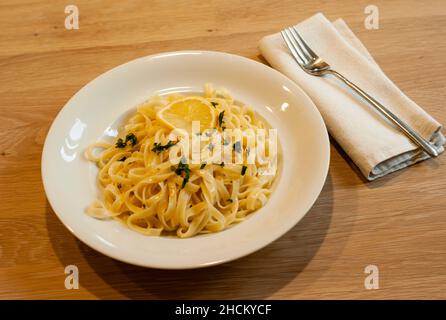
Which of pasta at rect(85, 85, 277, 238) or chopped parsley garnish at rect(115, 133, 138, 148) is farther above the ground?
chopped parsley garnish at rect(115, 133, 138, 148)

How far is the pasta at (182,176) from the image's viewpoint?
172cm

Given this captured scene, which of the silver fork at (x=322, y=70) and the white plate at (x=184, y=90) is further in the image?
the silver fork at (x=322, y=70)

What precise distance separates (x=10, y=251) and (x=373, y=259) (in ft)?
4.69

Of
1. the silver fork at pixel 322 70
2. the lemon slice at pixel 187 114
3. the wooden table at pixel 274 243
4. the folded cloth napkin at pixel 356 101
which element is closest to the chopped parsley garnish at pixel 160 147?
the lemon slice at pixel 187 114

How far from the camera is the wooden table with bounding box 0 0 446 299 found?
1.57m

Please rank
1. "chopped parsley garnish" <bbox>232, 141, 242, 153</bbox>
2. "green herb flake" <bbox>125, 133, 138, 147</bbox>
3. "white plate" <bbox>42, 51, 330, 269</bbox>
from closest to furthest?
"white plate" <bbox>42, 51, 330, 269</bbox>
"chopped parsley garnish" <bbox>232, 141, 242, 153</bbox>
"green herb flake" <bbox>125, 133, 138, 147</bbox>

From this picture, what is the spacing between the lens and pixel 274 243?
1675 millimetres

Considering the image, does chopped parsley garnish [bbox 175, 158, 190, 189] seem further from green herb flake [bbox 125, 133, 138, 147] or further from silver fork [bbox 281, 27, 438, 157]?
silver fork [bbox 281, 27, 438, 157]

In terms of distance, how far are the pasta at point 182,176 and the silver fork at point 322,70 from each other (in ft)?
1.65

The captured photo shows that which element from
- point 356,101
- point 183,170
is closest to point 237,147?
point 183,170

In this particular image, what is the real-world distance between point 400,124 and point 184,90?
3.48 ft

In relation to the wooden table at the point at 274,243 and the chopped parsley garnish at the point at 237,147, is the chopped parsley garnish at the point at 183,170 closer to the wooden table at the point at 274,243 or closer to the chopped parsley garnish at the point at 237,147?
the chopped parsley garnish at the point at 237,147

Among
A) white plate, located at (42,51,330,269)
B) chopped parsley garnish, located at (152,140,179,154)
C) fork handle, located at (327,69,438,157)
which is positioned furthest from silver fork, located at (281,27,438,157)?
chopped parsley garnish, located at (152,140,179,154)

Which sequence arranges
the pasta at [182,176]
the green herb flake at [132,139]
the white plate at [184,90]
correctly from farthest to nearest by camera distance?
the green herb flake at [132,139]
the pasta at [182,176]
the white plate at [184,90]
